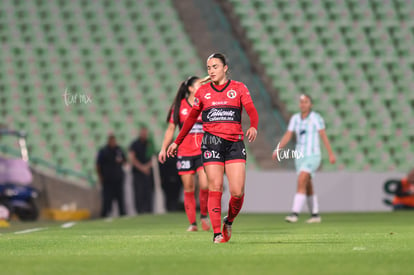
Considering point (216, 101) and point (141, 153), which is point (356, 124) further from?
point (216, 101)

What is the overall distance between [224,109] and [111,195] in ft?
38.3

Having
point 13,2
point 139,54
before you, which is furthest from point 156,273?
point 13,2

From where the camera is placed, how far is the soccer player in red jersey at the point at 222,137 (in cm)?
777

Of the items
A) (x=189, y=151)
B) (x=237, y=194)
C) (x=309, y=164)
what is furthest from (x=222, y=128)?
(x=309, y=164)

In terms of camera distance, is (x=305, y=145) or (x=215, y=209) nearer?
(x=215, y=209)

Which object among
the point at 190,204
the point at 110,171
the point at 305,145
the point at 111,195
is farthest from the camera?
the point at 111,195

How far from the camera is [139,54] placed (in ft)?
77.3

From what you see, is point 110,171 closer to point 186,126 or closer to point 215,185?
point 186,126

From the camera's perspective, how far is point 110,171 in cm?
1900

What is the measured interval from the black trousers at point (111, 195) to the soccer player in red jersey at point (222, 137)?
1140cm

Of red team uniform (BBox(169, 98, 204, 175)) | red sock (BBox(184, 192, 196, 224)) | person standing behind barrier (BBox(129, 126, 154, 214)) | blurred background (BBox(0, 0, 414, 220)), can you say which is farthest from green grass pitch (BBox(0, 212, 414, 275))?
blurred background (BBox(0, 0, 414, 220))

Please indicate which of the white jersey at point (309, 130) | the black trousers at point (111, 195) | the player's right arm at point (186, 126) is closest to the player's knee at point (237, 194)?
the player's right arm at point (186, 126)

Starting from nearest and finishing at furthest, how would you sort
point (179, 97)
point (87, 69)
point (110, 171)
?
point (179, 97) → point (110, 171) → point (87, 69)

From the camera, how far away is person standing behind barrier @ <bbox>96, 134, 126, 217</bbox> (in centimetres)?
1897
